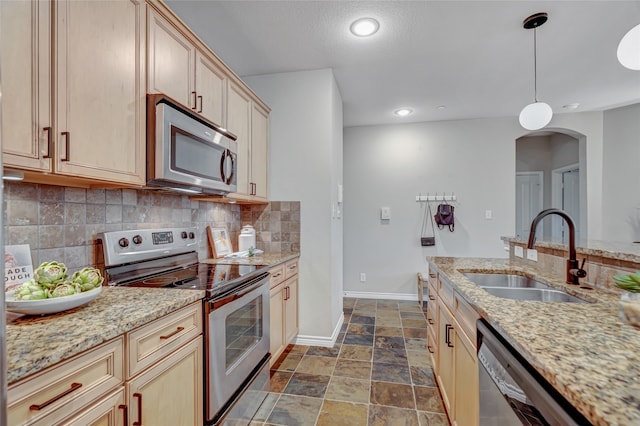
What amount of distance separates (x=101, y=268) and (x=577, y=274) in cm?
233

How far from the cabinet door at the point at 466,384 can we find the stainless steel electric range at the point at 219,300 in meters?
1.13

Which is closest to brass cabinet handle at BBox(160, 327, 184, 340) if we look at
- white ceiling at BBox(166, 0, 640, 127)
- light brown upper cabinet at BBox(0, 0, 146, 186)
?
light brown upper cabinet at BBox(0, 0, 146, 186)

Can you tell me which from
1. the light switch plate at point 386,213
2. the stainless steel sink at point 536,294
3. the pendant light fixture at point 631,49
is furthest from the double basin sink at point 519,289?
the light switch plate at point 386,213

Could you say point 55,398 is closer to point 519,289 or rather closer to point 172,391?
point 172,391

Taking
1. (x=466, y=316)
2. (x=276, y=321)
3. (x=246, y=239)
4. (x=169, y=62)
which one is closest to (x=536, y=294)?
(x=466, y=316)

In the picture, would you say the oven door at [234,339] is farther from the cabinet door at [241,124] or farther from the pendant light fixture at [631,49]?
the pendant light fixture at [631,49]

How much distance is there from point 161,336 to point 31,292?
42 cm

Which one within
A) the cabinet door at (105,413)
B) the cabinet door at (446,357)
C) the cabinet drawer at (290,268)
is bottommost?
the cabinet door at (446,357)

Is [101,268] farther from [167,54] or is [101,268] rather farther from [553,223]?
[553,223]

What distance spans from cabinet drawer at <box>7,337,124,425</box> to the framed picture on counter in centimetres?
156

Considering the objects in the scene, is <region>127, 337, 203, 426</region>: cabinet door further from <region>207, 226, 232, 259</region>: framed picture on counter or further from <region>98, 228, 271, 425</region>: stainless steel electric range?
<region>207, 226, 232, 259</region>: framed picture on counter

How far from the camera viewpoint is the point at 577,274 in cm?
141

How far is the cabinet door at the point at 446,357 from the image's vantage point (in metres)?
1.62

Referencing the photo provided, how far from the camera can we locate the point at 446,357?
5.77ft
